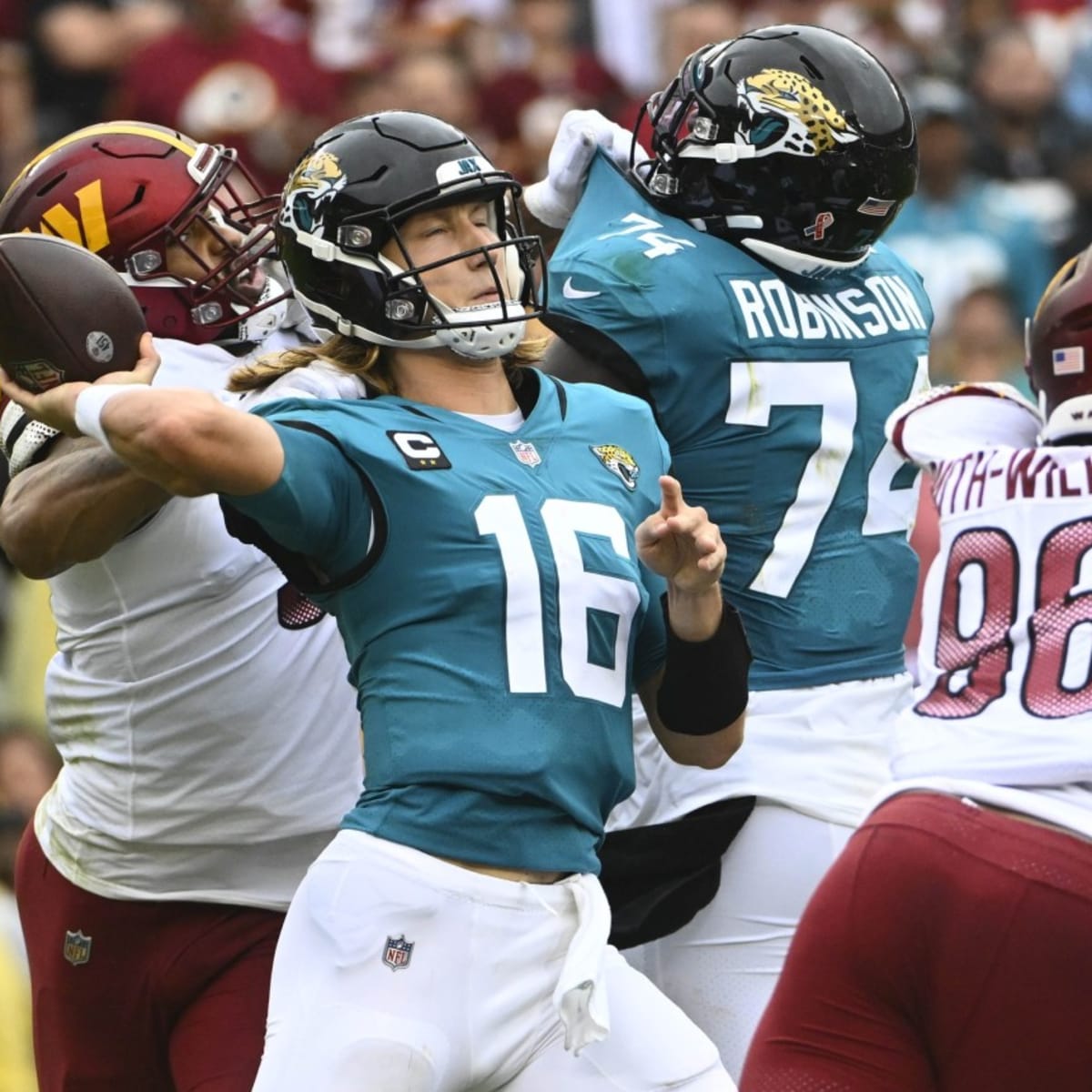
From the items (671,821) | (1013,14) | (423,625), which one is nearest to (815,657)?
(671,821)

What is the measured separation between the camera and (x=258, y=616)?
4133 mm

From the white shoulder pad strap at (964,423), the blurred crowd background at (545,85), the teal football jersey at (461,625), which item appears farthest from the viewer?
the blurred crowd background at (545,85)

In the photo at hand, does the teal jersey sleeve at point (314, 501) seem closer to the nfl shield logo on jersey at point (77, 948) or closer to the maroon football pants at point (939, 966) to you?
the maroon football pants at point (939, 966)

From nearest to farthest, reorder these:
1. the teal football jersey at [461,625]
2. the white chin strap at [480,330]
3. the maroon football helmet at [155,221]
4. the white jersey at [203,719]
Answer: the teal football jersey at [461,625]
the white chin strap at [480,330]
the white jersey at [203,719]
the maroon football helmet at [155,221]

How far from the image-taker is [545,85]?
10711 millimetres

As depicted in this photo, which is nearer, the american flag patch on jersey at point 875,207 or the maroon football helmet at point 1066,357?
the maroon football helmet at point 1066,357

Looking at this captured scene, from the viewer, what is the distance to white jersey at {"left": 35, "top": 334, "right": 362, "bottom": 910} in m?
4.08

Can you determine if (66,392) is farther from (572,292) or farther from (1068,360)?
(1068,360)

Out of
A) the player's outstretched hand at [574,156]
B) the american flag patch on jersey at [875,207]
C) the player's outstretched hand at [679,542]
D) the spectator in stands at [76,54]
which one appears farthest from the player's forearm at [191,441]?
Answer: the spectator in stands at [76,54]

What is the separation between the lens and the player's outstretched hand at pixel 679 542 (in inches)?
134

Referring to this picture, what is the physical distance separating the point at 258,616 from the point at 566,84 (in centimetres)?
699

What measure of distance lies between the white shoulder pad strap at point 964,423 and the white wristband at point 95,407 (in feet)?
4.37

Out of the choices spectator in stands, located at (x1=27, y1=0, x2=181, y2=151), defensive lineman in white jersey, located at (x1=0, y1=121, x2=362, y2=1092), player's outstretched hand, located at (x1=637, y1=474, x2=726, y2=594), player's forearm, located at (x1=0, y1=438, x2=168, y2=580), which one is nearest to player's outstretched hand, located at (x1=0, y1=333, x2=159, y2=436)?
player's forearm, located at (x1=0, y1=438, x2=168, y2=580)

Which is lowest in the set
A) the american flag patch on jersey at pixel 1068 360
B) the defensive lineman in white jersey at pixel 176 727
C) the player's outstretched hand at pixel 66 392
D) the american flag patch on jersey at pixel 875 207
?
the defensive lineman in white jersey at pixel 176 727
